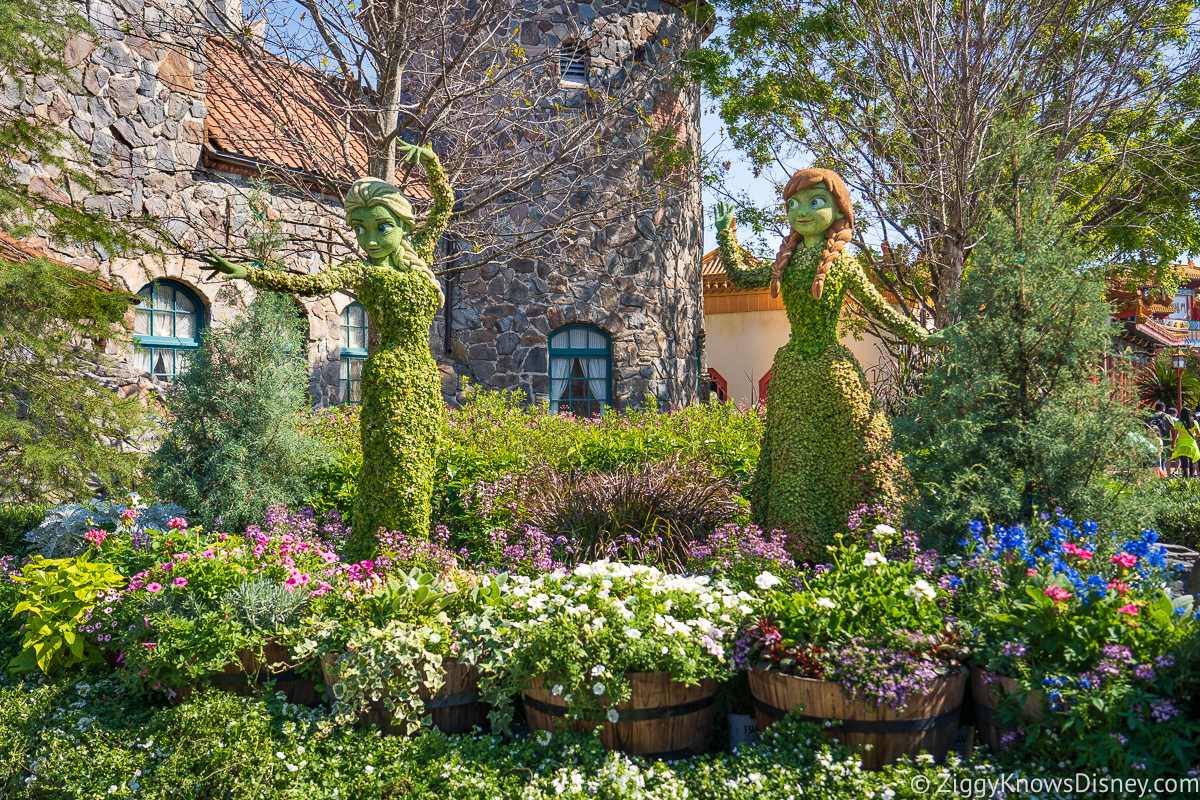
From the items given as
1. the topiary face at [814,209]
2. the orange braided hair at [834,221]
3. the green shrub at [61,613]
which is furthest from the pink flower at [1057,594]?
the green shrub at [61,613]

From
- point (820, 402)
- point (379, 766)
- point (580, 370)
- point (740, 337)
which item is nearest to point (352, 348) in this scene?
point (580, 370)

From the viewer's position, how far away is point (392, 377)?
480cm

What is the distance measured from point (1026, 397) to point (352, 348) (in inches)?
377

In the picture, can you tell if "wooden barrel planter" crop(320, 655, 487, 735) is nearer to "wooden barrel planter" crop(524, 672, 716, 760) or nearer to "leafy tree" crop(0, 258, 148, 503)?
"wooden barrel planter" crop(524, 672, 716, 760)

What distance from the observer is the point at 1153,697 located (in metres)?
2.60

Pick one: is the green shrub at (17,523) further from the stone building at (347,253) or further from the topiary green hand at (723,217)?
the topiary green hand at (723,217)

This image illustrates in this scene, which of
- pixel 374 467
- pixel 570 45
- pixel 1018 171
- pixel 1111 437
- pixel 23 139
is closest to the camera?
pixel 1111 437

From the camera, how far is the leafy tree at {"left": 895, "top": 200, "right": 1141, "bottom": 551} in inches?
151

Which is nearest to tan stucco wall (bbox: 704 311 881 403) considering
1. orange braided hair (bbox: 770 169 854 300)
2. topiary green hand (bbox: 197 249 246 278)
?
orange braided hair (bbox: 770 169 854 300)

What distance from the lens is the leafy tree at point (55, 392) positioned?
18.8 ft

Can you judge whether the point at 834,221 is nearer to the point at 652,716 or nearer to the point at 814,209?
the point at 814,209

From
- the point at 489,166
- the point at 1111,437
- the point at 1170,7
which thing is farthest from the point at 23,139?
the point at 1170,7

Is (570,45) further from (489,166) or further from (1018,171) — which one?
(1018,171)

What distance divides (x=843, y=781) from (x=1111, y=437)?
2284 millimetres
